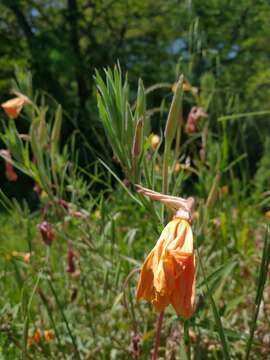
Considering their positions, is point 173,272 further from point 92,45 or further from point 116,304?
point 92,45

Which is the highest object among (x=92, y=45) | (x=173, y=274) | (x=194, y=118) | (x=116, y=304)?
(x=173, y=274)

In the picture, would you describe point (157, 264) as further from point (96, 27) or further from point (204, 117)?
point (96, 27)

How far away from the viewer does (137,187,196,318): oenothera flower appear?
43 centimetres

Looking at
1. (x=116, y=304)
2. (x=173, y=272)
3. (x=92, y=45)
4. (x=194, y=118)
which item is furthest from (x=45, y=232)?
(x=92, y=45)

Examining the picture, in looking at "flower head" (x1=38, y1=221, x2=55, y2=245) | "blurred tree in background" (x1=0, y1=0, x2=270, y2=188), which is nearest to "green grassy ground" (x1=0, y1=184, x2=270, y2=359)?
"flower head" (x1=38, y1=221, x2=55, y2=245)

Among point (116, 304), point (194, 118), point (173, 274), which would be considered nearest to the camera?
point (173, 274)

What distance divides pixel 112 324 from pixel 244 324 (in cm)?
29

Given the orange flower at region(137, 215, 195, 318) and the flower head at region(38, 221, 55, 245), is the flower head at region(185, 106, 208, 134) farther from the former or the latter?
the orange flower at region(137, 215, 195, 318)

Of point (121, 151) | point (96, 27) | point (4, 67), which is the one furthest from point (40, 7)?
point (121, 151)

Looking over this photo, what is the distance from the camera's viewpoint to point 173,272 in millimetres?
430

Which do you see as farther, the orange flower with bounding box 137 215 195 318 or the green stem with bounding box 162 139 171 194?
the green stem with bounding box 162 139 171 194

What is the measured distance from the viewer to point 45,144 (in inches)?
37.3

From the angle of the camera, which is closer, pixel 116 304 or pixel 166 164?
pixel 166 164

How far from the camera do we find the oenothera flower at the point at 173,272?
43 centimetres
